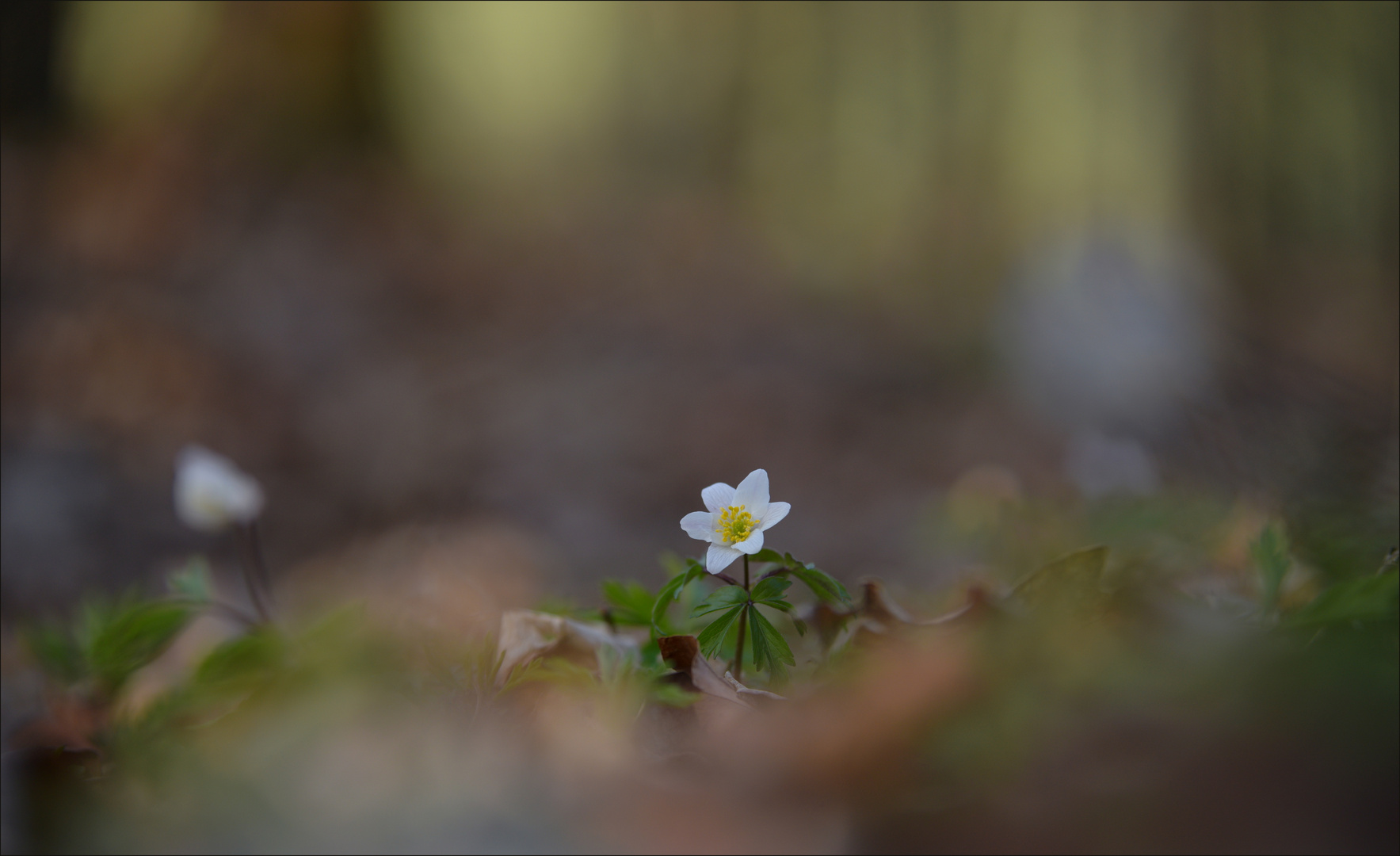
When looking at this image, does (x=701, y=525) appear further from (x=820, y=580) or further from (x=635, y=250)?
(x=635, y=250)

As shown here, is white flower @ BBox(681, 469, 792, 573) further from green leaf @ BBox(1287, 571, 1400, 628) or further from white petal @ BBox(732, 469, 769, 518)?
green leaf @ BBox(1287, 571, 1400, 628)

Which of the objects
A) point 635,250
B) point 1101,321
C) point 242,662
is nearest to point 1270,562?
point 242,662

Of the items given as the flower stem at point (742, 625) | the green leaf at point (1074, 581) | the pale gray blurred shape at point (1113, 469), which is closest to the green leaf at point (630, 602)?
the flower stem at point (742, 625)

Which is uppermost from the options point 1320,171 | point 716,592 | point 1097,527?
point 1320,171

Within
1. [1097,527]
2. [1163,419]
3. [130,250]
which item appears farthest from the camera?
Result: [130,250]

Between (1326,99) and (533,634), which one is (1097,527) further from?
(1326,99)

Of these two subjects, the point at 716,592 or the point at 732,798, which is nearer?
the point at 732,798

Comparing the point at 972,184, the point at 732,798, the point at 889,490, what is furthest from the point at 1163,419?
the point at 732,798
